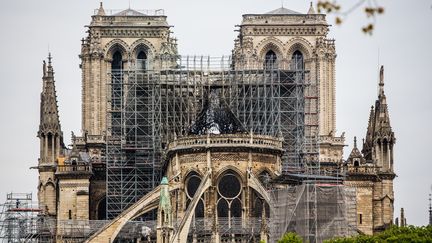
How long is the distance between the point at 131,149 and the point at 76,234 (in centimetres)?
813

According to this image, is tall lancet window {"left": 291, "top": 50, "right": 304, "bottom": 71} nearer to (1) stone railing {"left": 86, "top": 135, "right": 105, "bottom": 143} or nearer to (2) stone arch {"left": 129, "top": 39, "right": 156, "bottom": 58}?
(2) stone arch {"left": 129, "top": 39, "right": 156, "bottom": 58}

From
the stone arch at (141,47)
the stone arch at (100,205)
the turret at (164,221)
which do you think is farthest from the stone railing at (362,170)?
the turret at (164,221)

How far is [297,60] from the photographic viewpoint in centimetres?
9725

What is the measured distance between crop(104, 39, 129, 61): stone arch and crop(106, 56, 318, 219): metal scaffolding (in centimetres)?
697

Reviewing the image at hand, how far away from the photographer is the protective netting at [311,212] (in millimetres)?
69188

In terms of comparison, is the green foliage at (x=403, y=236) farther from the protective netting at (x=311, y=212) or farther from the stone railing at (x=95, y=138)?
the stone railing at (x=95, y=138)

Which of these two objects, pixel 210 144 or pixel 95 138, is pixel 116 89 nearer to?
pixel 95 138

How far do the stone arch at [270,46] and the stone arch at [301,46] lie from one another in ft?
2.17

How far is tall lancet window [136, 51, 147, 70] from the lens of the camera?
314ft

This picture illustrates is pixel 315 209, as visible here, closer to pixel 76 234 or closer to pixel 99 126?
pixel 76 234

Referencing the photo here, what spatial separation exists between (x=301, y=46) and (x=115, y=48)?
44.9 feet

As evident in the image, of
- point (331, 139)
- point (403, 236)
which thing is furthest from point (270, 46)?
point (403, 236)

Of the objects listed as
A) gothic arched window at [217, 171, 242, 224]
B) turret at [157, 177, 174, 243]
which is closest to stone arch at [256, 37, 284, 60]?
gothic arched window at [217, 171, 242, 224]

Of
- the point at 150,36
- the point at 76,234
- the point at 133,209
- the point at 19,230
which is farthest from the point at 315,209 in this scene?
the point at 150,36
